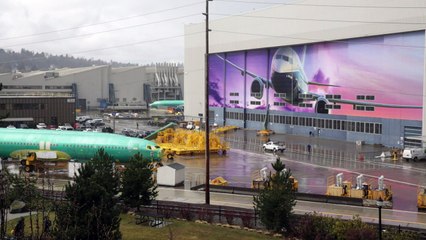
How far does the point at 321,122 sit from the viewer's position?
245 ft

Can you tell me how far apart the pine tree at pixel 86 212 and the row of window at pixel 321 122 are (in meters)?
52.1

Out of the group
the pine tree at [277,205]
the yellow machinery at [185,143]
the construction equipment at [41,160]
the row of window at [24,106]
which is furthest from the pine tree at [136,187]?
the row of window at [24,106]

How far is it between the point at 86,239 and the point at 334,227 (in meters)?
10.8

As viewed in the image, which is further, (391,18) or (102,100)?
(102,100)

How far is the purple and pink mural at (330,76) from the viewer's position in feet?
197

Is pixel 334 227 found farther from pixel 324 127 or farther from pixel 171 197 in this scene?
pixel 324 127

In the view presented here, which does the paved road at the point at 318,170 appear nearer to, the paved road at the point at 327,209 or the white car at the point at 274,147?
Result: the paved road at the point at 327,209

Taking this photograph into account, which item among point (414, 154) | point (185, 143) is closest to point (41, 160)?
point (185, 143)

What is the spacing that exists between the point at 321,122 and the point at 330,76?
280 inches

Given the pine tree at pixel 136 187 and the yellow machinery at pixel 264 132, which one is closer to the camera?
the pine tree at pixel 136 187

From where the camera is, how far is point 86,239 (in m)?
17.3

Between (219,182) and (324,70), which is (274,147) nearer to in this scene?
(324,70)

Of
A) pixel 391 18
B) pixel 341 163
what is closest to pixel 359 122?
pixel 391 18

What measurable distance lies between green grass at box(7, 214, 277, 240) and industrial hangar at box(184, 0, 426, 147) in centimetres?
4059
